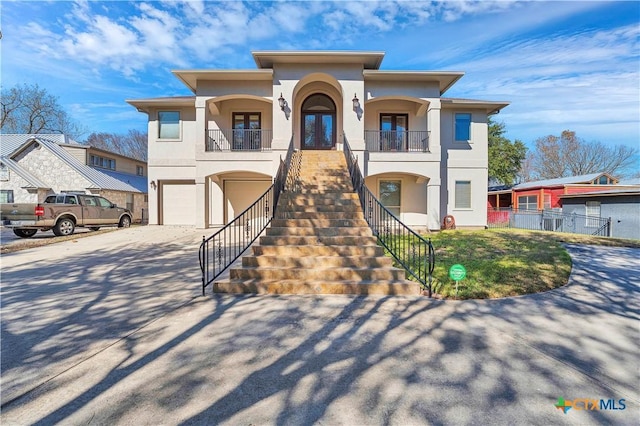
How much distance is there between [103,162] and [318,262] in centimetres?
2318

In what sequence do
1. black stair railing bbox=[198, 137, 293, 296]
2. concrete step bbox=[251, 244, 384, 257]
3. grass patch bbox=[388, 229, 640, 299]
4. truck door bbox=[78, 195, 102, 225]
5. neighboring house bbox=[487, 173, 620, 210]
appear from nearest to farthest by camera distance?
grass patch bbox=[388, 229, 640, 299] → black stair railing bbox=[198, 137, 293, 296] → concrete step bbox=[251, 244, 384, 257] → truck door bbox=[78, 195, 102, 225] → neighboring house bbox=[487, 173, 620, 210]

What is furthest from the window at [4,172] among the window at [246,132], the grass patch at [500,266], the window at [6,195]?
the grass patch at [500,266]

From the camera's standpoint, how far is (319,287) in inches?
210

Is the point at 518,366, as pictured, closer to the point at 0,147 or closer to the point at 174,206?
the point at 174,206

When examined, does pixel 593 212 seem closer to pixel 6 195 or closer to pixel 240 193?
pixel 240 193

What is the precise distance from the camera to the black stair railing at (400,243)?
5570 mm

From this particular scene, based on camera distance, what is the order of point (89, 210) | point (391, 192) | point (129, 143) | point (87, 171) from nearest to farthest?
point (89, 210)
point (391, 192)
point (87, 171)
point (129, 143)

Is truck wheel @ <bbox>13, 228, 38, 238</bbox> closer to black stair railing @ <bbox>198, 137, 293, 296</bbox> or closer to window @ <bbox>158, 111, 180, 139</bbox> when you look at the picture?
window @ <bbox>158, 111, 180, 139</bbox>

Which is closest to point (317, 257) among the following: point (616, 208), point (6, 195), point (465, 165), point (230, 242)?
point (230, 242)

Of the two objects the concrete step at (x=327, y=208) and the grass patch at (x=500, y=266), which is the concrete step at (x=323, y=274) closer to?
the grass patch at (x=500, y=266)

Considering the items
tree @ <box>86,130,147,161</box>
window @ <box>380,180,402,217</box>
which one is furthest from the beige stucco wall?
tree @ <box>86,130,147,161</box>

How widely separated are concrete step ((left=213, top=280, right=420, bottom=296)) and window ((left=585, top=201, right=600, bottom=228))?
22.1m

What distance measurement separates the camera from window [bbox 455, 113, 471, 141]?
14.7 meters

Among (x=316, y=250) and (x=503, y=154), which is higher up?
(x=503, y=154)
